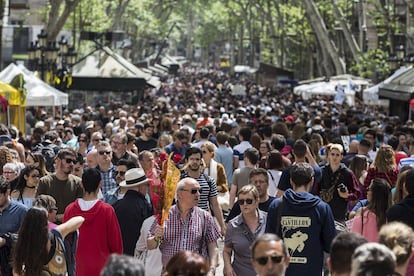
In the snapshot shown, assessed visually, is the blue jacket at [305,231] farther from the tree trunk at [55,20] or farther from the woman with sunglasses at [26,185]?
the tree trunk at [55,20]

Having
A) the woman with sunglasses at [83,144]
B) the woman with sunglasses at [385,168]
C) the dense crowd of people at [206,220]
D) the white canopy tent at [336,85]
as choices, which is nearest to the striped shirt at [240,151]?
the woman with sunglasses at [83,144]

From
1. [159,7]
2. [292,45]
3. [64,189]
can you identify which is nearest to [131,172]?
[64,189]

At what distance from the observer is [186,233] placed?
349 inches

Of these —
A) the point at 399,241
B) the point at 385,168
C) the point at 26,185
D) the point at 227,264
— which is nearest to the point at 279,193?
the point at 385,168

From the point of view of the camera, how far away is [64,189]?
1132 centimetres

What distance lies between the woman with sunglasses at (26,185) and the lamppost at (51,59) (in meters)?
20.6

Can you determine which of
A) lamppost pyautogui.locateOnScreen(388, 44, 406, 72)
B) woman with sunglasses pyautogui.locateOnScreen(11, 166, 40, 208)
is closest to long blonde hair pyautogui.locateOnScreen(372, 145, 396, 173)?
woman with sunglasses pyautogui.locateOnScreen(11, 166, 40, 208)

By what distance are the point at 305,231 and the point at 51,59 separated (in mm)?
24664

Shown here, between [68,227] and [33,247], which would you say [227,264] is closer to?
[68,227]

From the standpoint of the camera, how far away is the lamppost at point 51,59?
31.9 metres

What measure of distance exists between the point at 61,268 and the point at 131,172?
2692 mm

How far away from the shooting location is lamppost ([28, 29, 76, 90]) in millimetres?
31859

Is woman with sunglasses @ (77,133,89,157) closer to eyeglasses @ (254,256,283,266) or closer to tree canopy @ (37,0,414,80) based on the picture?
eyeglasses @ (254,256,283,266)

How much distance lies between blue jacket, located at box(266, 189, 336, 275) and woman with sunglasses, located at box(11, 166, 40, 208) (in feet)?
10.9
